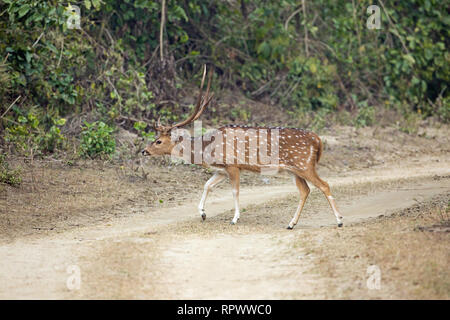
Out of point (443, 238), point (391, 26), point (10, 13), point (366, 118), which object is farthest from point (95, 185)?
point (391, 26)

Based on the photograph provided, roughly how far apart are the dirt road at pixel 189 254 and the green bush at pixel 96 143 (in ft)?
7.93

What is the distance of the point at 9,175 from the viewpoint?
1102 centimetres

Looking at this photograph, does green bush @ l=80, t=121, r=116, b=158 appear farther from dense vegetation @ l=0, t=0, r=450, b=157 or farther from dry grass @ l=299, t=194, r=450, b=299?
dry grass @ l=299, t=194, r=450, b=299

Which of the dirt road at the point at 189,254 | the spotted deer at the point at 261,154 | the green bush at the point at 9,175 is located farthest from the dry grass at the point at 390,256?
the green bush at the point at 9,175

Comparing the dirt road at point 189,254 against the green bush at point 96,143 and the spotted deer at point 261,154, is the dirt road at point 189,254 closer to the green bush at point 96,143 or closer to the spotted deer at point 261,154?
the spotted deer at point 261,154

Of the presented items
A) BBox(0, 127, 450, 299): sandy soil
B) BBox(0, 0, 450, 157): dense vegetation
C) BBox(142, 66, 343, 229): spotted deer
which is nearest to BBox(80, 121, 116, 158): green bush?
BBox(0, 0, 450, 157): dense vegetation

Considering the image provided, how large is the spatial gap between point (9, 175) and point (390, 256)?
260 inches

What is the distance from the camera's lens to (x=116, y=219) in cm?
1019

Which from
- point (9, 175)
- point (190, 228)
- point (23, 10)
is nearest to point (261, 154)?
point (190, 228)

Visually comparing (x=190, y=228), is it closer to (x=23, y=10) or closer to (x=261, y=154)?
(x=261, y=154)

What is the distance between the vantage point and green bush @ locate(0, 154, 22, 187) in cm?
1094

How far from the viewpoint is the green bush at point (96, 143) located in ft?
42.4

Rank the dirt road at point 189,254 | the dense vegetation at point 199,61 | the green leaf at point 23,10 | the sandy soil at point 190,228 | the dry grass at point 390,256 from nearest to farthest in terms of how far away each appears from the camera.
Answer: the dry grass at point 390,256, the dirt road at point 189,254, the sandy soil at point 190,228, the green leaf at point 23,10, the dense vegetation at point 199,61

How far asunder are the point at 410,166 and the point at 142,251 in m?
8.52
